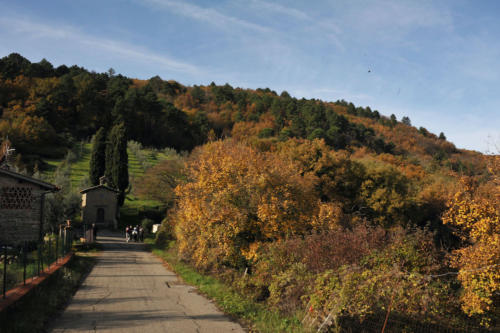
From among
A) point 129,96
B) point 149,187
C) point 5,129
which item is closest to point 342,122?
point 129,96

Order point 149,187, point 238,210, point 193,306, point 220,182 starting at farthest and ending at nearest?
point 149,187, point 220,182, point 238,210, point 193,306

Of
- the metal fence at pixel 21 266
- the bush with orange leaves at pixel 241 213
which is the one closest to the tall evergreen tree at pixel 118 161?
the metal fence at pixel 21 266

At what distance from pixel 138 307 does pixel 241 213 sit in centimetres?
587

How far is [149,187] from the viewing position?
38.6 m

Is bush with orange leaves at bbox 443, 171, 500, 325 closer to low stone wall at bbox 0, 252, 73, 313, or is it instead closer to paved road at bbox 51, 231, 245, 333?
paved road at bbox 51, 231, 245, 333

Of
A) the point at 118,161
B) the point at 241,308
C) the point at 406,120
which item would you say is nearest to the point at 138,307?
the point at 241,308

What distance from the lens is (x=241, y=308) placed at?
9539mm

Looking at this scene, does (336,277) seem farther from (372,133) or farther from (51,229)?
(372,133)

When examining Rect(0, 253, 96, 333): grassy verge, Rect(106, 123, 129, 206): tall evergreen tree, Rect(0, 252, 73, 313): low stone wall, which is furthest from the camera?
Rect(106, 123, 129, 206): tall evergreen tree

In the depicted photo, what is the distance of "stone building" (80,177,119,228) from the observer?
3403 cm

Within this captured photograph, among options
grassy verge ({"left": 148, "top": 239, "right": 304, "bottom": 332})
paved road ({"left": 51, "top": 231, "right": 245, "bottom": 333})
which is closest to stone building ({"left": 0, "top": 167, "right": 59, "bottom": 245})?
paved road ({"left": 51, "top": 231, "right": 245, "bottom": 333})

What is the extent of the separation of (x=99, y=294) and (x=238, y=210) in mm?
5827

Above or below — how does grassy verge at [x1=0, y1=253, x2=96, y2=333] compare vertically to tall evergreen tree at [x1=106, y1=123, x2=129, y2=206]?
below

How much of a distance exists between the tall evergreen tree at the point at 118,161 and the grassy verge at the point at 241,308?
91.1 feet
